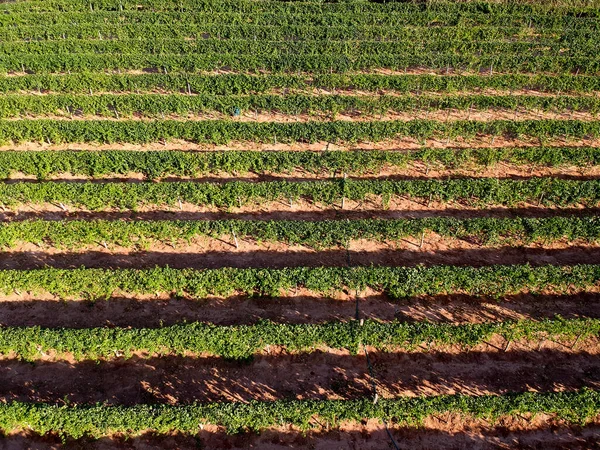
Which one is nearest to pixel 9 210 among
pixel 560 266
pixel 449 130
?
pixel 449 130

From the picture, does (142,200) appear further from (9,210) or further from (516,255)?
(516,255)

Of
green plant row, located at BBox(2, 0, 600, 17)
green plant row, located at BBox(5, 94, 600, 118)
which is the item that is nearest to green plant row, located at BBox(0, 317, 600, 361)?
green plant row, located at BBox(5, 94, 600, 118)

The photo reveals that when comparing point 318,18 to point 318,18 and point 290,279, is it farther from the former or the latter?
point 290,279

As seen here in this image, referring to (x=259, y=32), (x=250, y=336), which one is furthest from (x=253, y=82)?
(x=250, y=336)

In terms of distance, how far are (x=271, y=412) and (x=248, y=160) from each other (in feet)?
50.2

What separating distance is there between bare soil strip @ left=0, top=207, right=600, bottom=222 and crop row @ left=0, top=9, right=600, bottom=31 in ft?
80.4

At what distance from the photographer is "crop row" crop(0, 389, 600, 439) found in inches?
625

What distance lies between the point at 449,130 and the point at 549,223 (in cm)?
946

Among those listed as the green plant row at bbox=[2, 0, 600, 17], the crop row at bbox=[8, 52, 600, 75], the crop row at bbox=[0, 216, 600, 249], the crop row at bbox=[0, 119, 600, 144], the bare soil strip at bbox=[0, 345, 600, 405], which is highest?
the green plant row at bbox=[2, 0, 600, 17]

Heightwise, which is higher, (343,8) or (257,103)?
(343,8)

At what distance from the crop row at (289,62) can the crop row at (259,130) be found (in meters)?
8.66

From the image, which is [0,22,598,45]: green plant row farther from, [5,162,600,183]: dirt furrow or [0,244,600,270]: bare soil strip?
[0,244,600,270]: bare soil strip

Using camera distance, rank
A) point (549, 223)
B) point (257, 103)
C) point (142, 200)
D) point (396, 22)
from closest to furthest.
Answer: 1. point (549, 223)
2. point (142, 200)
3. point (257, 103)
4. point (396, 22)

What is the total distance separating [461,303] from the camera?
68.9ft
